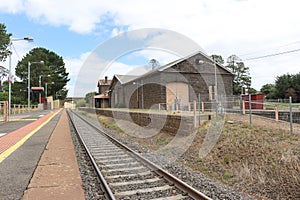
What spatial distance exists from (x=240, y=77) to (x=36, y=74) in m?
53.4

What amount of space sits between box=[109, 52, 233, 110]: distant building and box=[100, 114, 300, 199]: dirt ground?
13.7m

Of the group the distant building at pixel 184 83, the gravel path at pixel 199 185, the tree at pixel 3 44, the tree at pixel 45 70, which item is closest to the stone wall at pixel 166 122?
the gravel path at pixel 199 185

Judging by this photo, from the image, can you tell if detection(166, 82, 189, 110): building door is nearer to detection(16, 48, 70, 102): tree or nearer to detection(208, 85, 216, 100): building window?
detection(208, 85, 216, 100): building window

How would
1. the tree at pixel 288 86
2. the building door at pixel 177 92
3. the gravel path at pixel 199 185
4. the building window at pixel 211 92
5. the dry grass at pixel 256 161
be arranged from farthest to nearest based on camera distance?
1. the tree at pixel 288 86
2. the building window at pixel 211 92
3. the building door at pixel 177 92
4. the dry grass at pixel 256 161
5. the gravel path at pixel 199 185

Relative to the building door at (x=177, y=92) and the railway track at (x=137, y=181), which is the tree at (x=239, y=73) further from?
the railway track at (x=137, y=181)

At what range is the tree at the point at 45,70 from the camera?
2484 inches

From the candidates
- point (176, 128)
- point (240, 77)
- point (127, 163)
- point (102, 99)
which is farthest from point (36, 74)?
point (127, 163)

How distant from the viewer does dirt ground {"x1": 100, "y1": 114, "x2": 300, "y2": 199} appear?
6254mm

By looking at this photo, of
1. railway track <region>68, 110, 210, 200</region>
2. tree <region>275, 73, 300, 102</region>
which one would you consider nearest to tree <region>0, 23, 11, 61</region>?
railway track <region>68, 110, 210, 200</region>

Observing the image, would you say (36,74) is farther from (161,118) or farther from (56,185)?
(56,185)

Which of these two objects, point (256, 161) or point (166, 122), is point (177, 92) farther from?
point (256, 161)

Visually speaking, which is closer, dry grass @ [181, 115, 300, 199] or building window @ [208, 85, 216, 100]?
dry grass @ [181, 115, 300, 199]

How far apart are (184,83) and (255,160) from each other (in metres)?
19.5

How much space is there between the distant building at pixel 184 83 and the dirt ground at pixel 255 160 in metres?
13.7
